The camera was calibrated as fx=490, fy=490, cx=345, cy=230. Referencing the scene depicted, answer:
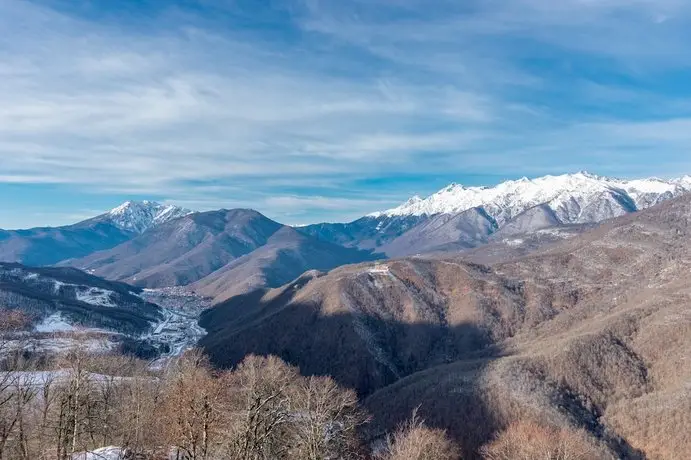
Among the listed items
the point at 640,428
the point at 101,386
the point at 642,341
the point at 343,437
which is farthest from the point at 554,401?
the point at 101,386

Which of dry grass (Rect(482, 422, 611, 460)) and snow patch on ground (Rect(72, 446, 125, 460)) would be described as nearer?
snow patch on ground (Rect(72, 446, 125, 460))

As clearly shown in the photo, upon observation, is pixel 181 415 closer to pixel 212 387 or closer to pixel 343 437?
pixel 212 387

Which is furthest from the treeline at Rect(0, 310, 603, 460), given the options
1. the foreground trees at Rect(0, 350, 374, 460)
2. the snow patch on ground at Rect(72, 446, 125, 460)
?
the snow patch on ground at Rect(72, 446, 125, 460)

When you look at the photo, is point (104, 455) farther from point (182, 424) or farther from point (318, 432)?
point (318, 432)

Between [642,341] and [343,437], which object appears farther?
[642,341]

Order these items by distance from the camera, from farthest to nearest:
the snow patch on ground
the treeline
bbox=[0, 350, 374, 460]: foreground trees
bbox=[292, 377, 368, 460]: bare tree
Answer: bbox=[292, 377, 368, 460]: bare tree → the snow patch on ground → the treeline → bbox=[0, 350, 374, 460]: foreground trees

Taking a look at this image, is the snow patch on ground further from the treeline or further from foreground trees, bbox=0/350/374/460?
foreground trees, bbox=0/350/374/460

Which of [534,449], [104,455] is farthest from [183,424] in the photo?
[534,449]

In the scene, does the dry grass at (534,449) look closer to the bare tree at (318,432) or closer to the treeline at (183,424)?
the treeline at (183,424)

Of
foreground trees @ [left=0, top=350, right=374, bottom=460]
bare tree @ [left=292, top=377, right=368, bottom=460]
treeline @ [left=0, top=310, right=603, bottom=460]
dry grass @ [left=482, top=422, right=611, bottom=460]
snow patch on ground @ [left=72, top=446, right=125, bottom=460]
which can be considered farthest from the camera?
dry grass @ [left=482, top=422, right=611, bottom=460]

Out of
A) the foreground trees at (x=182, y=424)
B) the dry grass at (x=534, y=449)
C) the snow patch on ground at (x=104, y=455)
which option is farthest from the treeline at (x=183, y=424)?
the dry grass at (x=534, y=449)

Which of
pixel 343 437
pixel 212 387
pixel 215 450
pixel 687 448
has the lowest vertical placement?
pixel 687 448
